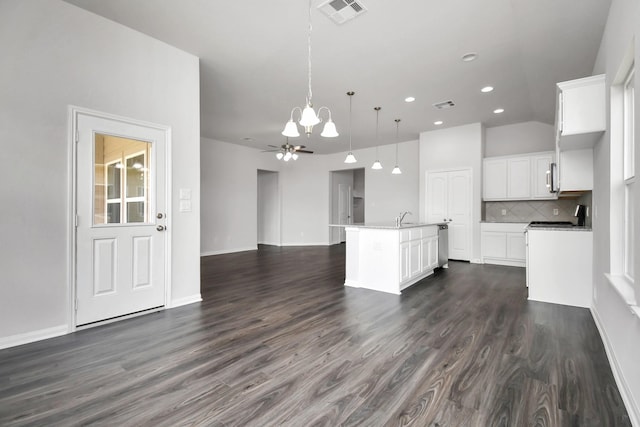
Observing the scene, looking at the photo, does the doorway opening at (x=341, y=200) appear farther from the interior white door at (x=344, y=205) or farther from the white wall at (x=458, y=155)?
the white wall at (x=458, y=155)

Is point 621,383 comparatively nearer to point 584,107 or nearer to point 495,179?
point 584,107

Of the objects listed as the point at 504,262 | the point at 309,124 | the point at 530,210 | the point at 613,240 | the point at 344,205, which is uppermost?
the point at 309,124

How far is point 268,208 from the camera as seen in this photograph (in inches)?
398

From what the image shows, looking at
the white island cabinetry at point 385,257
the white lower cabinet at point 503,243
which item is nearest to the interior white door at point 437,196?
the white lower cabinet at point 503,243

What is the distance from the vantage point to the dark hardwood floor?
5.57 feet

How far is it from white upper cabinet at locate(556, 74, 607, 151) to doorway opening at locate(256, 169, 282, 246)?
7.87 metres

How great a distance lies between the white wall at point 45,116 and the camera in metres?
2.49

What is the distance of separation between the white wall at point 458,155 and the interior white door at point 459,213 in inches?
4.4

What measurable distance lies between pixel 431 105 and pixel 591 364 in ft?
14.5

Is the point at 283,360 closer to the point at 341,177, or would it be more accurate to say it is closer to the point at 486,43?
the point at 486,43

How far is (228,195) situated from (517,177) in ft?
22.8

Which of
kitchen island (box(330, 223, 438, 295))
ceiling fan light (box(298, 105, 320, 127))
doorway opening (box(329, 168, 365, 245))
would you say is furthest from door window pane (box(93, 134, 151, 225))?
doorway opening (box(329, 168, 365, 245))

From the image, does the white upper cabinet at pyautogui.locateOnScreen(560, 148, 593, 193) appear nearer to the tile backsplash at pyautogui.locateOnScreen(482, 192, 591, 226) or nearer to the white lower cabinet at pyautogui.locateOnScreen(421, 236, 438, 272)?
the white lower cabinet at pyautogui.locateOnScreen(421, 236, 438, 272)

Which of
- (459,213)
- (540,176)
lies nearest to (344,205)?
(459,213)
